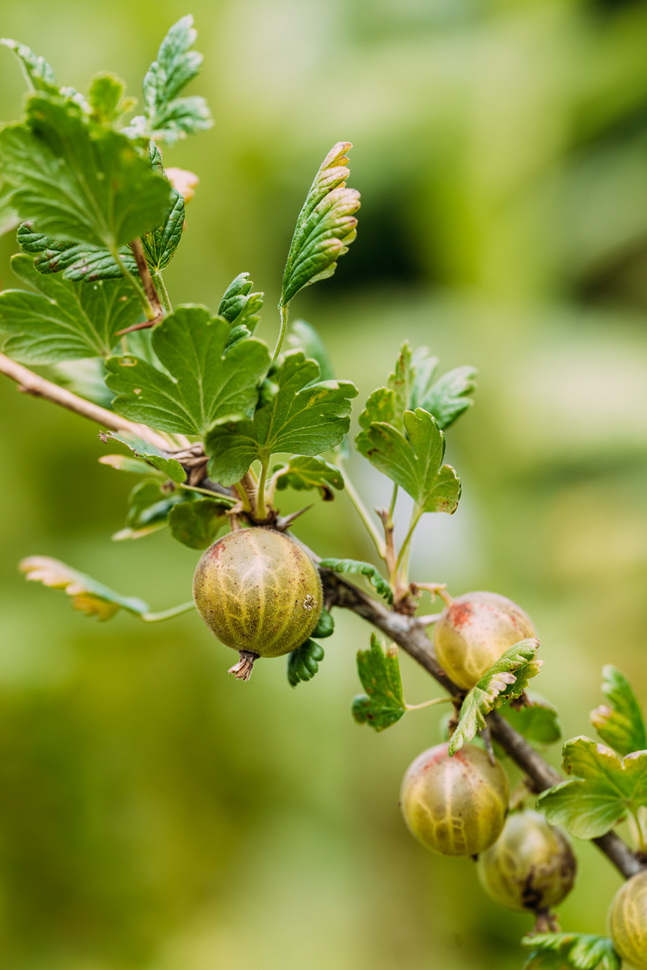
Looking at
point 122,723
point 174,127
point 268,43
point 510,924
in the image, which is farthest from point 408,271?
point 174,127

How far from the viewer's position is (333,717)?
251cm

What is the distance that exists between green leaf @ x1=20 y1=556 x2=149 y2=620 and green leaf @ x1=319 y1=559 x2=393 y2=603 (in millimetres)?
169

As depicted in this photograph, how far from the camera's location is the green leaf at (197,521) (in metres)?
0.43

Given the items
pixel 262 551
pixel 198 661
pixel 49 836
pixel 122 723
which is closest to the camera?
pixel 262 551

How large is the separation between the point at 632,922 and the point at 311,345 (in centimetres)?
40

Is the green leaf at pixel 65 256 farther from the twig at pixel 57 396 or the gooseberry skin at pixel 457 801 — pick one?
the gooseberry skin at pixel 457 801

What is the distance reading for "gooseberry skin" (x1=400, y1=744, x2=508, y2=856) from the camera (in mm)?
414

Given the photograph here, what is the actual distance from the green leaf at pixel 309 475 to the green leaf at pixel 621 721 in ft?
0.64

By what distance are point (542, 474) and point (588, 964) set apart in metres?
2.70

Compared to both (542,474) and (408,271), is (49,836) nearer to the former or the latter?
(542,474)

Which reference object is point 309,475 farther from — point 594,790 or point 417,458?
point 594,790

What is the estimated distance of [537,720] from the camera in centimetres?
50

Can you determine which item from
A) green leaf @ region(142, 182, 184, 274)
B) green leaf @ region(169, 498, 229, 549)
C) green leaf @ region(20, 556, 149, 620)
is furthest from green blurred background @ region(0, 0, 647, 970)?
green leaf @ region(142, 182, 184, 274)

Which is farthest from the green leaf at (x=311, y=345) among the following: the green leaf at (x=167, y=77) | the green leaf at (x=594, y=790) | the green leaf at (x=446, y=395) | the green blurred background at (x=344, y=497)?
the green blurred background at (x=344, y=497)
